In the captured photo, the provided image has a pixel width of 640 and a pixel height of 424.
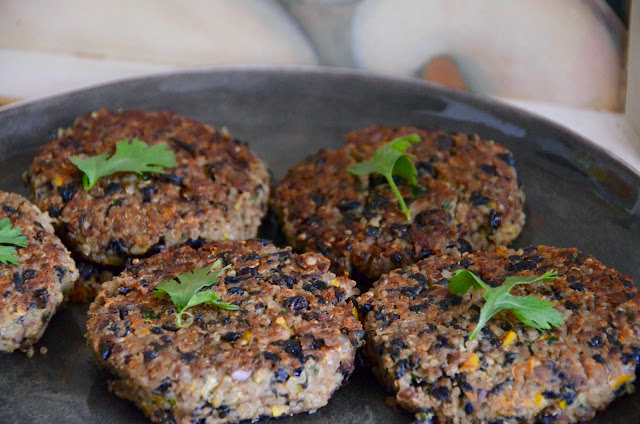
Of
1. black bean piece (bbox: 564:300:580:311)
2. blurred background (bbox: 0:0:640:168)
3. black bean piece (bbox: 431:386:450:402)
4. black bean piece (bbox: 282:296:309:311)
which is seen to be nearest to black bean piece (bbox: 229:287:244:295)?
black bean piece (bbox: 282:296:309:311)

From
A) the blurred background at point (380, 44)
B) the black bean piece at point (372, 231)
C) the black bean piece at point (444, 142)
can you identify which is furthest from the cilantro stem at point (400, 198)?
the blurred background at point (380, 44)

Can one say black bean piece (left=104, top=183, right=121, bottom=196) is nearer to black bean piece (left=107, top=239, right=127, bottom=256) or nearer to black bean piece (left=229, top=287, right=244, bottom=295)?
black bean piece (left=107, top=239, right=127, bottom=256)

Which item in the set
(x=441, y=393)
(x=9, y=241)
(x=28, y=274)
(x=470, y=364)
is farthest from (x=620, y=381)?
(x=9, y=241)

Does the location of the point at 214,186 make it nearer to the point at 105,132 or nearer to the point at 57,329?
the point at 105,132

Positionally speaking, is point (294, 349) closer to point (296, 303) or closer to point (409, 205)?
point (296, 303)

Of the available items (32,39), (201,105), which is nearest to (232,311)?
(201,105)
